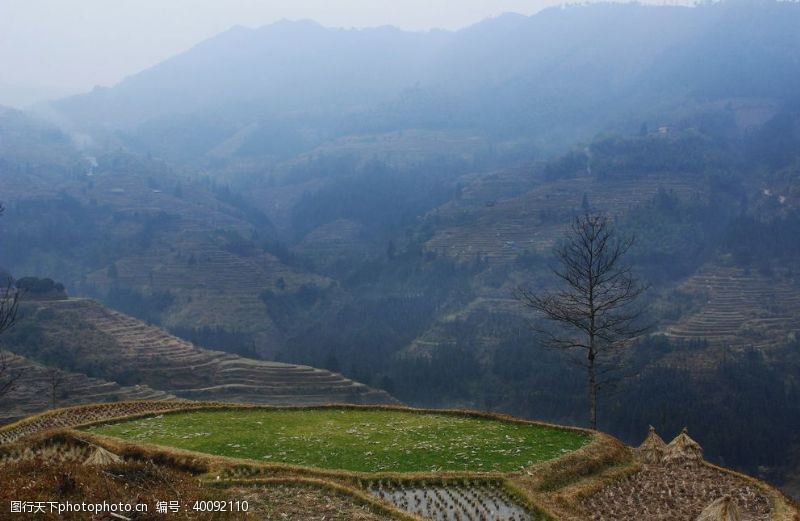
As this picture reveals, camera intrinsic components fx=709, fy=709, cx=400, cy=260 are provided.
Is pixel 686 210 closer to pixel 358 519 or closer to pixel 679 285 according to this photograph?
pixel 679 285

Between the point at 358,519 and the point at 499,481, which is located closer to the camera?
the point at 358,519

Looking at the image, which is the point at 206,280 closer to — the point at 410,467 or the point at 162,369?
the point at 162,369

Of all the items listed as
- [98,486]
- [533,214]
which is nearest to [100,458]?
[98,486]

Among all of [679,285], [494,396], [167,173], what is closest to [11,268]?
[167,173]

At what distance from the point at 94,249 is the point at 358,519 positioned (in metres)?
152

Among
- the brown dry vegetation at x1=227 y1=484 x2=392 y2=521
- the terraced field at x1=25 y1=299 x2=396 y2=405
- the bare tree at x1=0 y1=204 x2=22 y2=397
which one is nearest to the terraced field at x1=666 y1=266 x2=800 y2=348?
the terraced field at x1=25 y1=299 x2=396 y2=405

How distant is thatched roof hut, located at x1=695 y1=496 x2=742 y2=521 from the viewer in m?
11.5

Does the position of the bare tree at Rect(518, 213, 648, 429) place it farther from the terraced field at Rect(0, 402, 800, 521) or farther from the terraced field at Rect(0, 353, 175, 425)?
the terraced field at Rect(0, 353, 175, 425)

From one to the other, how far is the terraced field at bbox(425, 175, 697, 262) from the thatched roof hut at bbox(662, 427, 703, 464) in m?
112

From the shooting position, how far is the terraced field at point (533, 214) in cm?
13250

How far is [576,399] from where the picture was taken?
82.8 m

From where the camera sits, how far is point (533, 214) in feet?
456

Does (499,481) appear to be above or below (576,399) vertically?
above

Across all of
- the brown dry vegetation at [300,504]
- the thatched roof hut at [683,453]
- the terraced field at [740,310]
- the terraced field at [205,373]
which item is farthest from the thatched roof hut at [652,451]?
the terraced field at [740,310]
